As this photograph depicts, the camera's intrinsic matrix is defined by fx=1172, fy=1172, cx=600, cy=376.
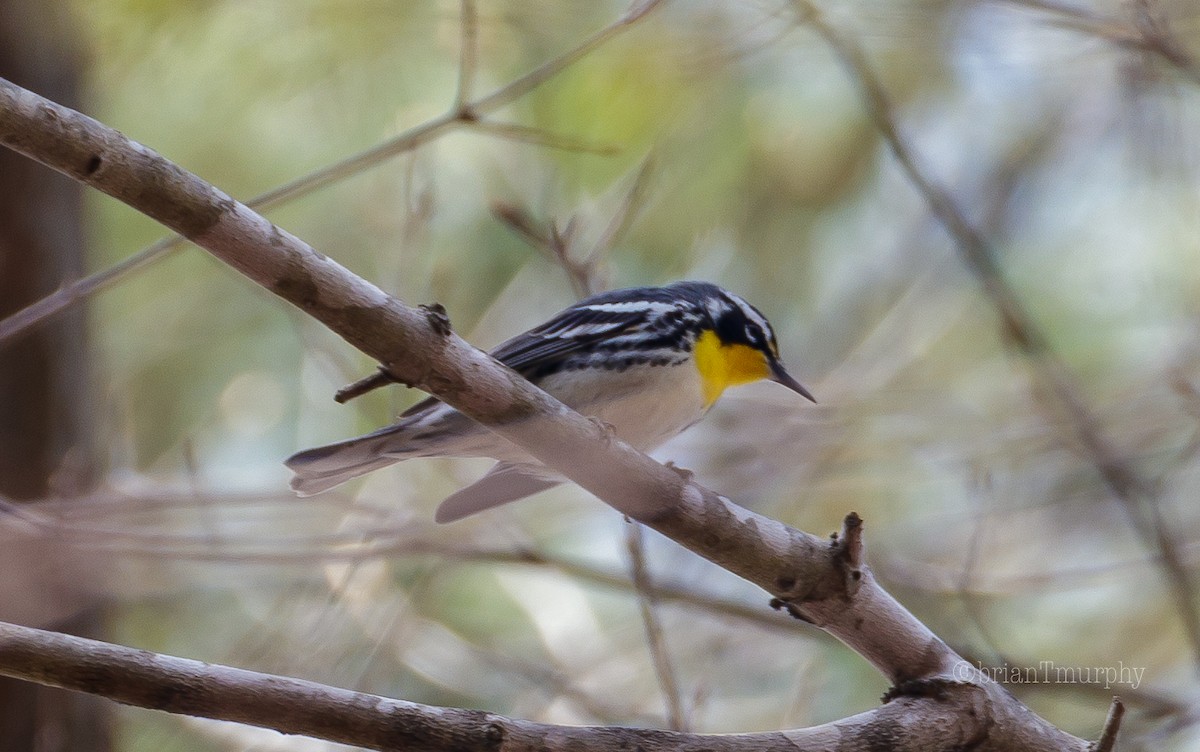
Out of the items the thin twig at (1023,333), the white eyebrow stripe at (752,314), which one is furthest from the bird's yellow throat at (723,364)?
the thin twig at (1023,333)

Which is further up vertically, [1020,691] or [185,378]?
[185,378]

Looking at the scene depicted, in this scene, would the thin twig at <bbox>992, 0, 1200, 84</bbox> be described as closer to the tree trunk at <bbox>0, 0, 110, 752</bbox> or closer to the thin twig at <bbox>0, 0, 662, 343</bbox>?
the thin twig at <bbox>0, 0, 662, 343</bbox>

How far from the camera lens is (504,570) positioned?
20.0 ft

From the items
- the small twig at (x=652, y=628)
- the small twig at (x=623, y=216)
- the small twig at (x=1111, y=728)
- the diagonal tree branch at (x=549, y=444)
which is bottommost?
the small twig at (x=1111, y=728)

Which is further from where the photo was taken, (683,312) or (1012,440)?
(1012,440)

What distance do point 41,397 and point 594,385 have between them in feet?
6.32

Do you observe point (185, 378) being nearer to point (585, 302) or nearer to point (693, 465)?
point (693, 465)

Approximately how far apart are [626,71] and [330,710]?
171 inches

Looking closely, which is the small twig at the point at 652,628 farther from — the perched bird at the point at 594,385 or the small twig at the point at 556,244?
the small twig at the point at 556,244

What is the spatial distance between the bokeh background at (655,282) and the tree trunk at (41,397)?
0.05 m

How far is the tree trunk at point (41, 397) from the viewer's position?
3711 millimetres

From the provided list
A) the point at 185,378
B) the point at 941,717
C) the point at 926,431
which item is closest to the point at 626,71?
the point at 926,431

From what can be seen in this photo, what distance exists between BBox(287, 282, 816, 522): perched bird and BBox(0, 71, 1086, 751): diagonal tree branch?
610 mm

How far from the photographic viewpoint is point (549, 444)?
7.96ft
